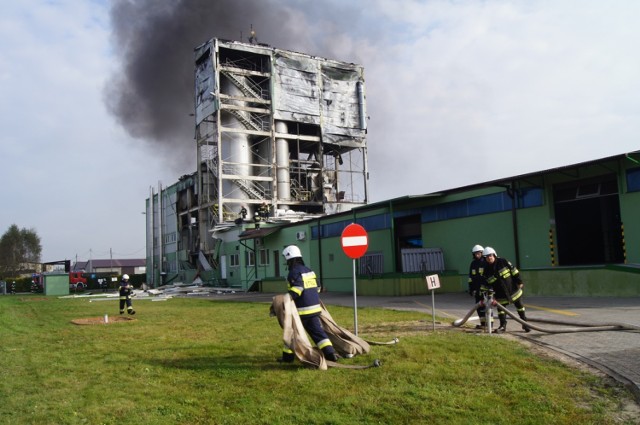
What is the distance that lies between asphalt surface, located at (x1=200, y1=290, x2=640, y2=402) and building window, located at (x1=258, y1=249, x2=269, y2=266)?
20884 millimetres

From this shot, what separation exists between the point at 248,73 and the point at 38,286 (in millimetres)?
34944

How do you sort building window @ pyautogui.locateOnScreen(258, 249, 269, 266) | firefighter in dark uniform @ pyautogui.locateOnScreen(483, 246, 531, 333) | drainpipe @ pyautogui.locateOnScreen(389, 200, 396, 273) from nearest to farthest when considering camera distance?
firefighter in dark uniform @ pyautogui.locateOnScreen(483, 246, 531, 333), drainpipe @ pyautogui.locateOnScreen(389, 200, 396, 273), building window @ pyautogui.locateOnScreen(258, 249, 269, 266)

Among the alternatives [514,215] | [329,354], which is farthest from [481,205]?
[329,354]

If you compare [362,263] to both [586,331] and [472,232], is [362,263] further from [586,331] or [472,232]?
[586,331]

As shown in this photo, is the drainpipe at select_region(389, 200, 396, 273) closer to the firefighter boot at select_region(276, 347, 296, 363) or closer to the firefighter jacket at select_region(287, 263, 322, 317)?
the firefighter jacket at select_region(287, 263, 322, 317)

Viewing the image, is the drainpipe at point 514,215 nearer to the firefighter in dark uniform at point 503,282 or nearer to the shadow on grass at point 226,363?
the firefighter in dark uniform at point 503,282

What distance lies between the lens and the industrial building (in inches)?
849

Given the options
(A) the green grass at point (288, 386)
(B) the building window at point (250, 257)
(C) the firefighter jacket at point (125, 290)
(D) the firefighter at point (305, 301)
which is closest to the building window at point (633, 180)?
(A) the green grass at point (288, 386)

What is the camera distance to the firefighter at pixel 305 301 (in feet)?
28.1

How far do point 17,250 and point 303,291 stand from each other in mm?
114251

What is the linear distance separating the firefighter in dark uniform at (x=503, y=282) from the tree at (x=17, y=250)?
108m

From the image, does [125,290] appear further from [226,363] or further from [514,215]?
[514,215]

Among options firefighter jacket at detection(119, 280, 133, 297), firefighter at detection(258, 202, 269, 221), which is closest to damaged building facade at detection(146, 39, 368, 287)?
firefighter at detection(258, 202, 269, 221)

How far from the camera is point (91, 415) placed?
248 inches
